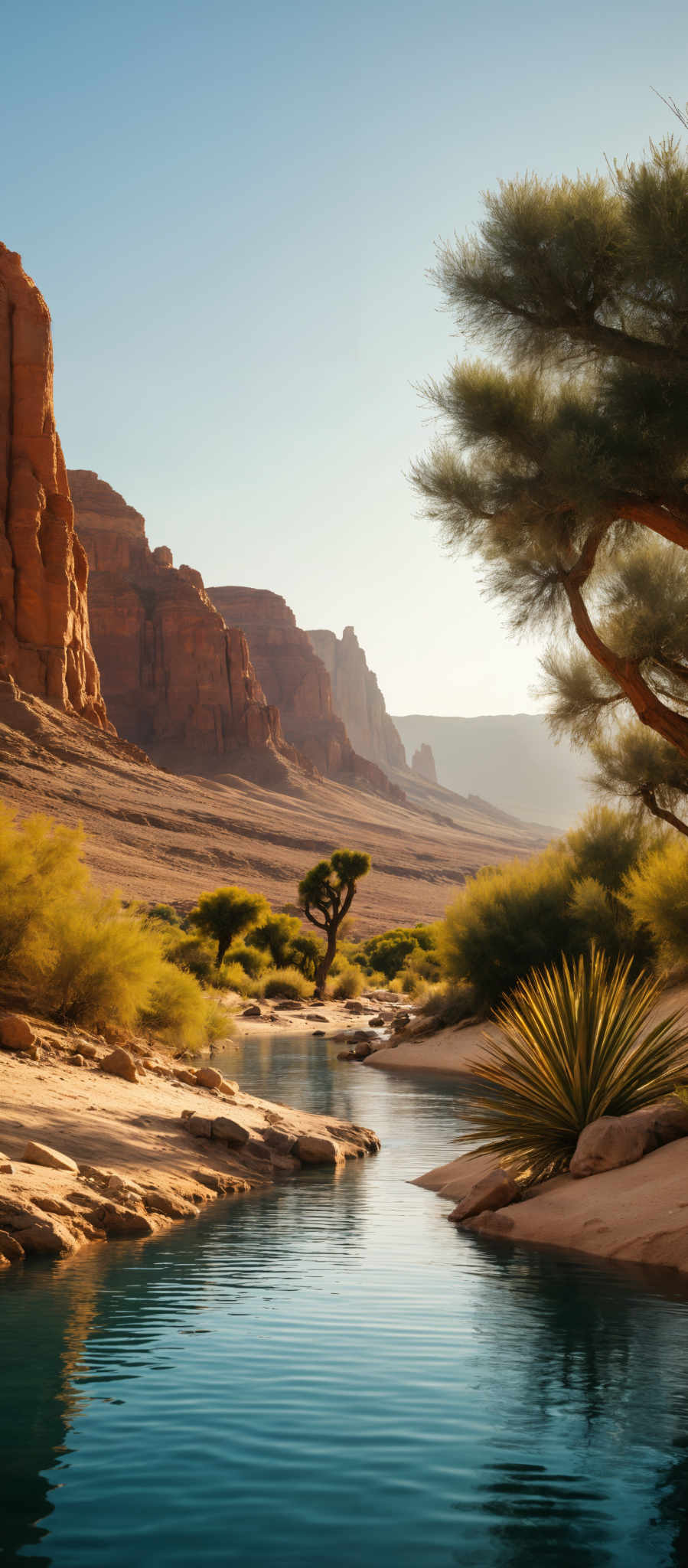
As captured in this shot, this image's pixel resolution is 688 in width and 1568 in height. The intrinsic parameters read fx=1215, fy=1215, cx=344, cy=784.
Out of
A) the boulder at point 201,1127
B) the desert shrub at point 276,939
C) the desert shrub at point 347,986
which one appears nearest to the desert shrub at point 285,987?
the desert shrub at point 347,986

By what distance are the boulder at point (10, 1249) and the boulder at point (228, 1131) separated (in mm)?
4306

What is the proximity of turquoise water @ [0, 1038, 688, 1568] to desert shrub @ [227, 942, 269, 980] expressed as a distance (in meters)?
39.4

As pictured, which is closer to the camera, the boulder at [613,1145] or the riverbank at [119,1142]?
the riverbank at [119,1142]

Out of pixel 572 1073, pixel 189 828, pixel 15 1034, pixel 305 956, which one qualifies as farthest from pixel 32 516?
pixel 572 1073

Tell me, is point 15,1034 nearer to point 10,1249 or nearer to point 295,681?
point 10,1249

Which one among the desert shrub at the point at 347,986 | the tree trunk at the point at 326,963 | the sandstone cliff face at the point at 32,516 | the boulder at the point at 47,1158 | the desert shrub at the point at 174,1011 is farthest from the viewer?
the sandstone cliff face at the point at 32,516

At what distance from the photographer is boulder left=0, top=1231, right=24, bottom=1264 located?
28.6 ft

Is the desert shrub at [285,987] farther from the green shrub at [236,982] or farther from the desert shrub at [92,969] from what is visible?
the desert shrub at [92,969]

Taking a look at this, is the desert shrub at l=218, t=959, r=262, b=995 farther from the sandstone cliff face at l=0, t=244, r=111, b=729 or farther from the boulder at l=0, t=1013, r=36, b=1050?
the sandstone cliff face at l=0, t=244, r=111, b=729

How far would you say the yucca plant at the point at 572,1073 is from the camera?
37.1ft

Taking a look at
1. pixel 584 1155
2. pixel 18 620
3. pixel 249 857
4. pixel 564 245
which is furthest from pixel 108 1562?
pixel 18 620

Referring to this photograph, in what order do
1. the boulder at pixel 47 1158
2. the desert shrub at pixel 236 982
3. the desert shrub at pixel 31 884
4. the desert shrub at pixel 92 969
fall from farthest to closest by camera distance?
the desert shrub at pixel 236 982
the desert shrub at pixel 92 969
the desert shrub at pixel 31 884
the boulder at pixel 47 1158

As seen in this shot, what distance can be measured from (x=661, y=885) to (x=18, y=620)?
68.8m

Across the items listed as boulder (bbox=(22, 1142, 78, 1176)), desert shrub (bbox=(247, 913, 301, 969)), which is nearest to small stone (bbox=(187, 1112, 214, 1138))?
boulder (bbox=(22, 1142, 78, 1176))
